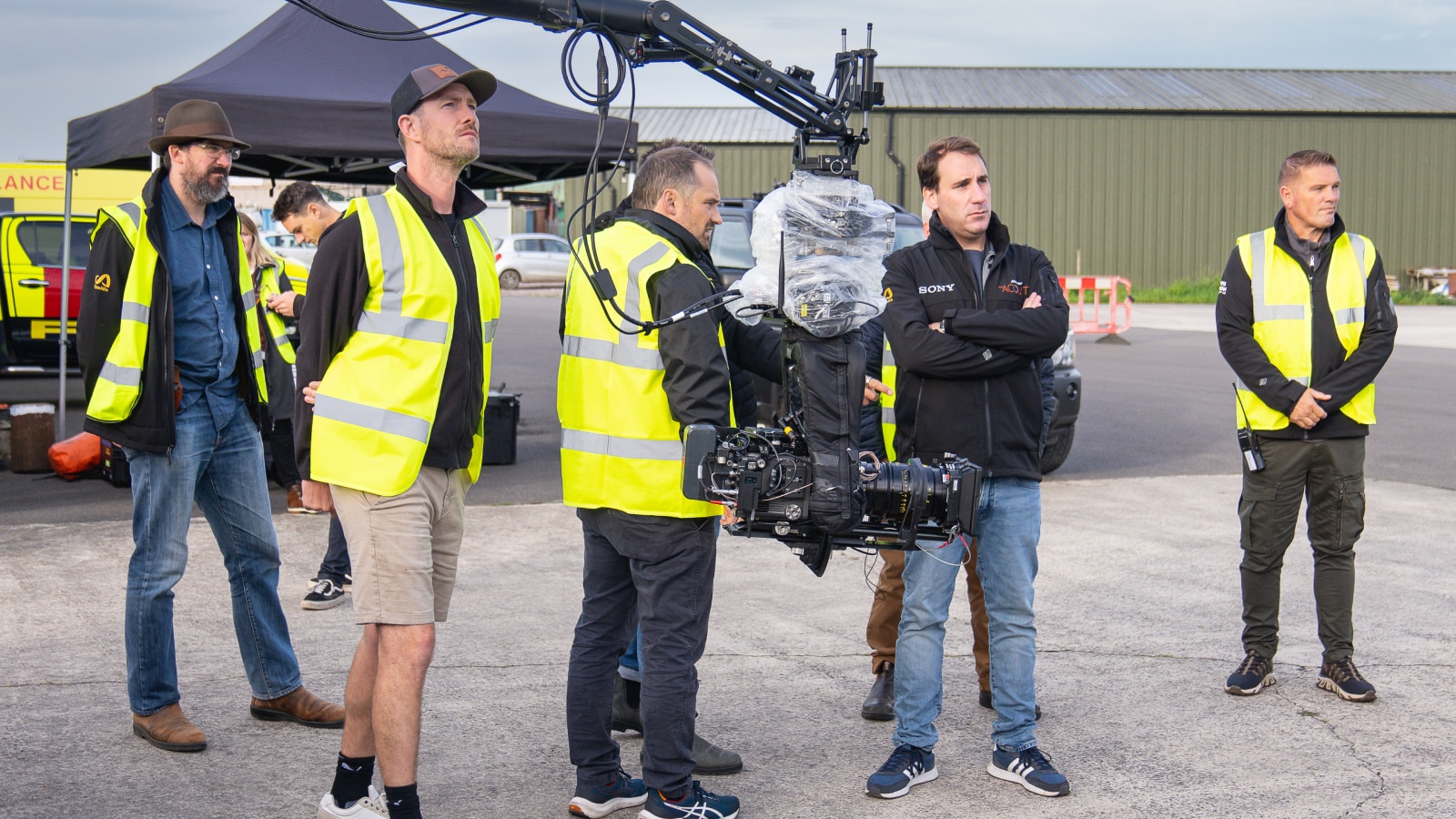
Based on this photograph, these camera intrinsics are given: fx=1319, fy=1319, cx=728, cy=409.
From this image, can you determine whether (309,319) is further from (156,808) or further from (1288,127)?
(1288,127)

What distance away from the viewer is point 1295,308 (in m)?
5.27

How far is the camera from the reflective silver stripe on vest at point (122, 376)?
4.41 metres

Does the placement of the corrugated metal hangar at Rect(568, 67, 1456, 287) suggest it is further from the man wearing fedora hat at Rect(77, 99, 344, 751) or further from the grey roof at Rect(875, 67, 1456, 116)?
the man wearing fedora hat at Rect(77, 99, 344, 751)

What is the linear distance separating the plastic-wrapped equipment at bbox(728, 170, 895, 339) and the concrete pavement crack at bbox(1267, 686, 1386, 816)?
2197 mm

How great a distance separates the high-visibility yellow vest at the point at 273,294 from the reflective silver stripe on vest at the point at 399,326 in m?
2.33

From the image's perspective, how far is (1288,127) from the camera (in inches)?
1404

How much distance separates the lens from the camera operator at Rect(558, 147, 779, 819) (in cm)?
373

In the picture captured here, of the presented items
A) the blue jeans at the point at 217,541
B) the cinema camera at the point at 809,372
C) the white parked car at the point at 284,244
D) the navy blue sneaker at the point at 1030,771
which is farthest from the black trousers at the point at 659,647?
the white parked car at the point at 284,244

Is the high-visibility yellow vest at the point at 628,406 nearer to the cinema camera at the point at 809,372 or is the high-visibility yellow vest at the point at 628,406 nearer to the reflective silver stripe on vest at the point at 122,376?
the cinema camera at the point at 809,372

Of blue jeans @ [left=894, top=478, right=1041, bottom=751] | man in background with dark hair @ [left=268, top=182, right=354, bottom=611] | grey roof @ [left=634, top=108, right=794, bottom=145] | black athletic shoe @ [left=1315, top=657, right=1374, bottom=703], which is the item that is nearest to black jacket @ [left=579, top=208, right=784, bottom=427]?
blue jeans @ [left=894, top=478, right=1041, bottom=751]

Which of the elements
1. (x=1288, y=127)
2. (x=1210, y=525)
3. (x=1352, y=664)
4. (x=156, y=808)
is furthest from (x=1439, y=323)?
(x=156, y=808)

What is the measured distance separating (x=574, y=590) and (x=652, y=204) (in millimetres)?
3107

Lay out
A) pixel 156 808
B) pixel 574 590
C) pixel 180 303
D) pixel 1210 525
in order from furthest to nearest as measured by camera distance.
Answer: pixel 1210 525
pixel 574 590
pixel 180 303
pixel 156 808

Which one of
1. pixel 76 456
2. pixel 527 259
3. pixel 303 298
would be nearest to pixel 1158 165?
pixel 527 259
